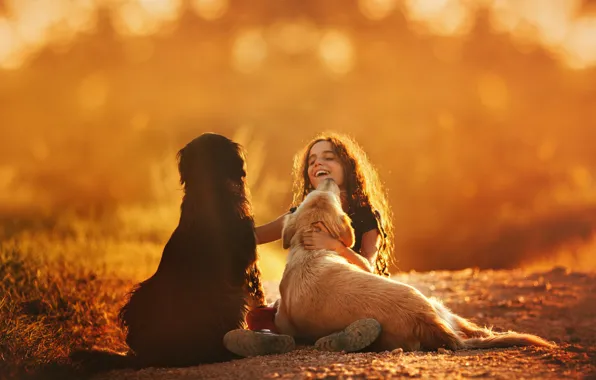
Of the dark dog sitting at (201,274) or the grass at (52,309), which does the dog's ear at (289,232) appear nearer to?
the dark dog sitting at (201,274)

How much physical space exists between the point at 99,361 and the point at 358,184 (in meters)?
3.06

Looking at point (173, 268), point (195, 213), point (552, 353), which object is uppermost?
point (195, 213)

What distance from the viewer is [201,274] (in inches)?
189

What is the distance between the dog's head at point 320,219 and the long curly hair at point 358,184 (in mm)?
1214

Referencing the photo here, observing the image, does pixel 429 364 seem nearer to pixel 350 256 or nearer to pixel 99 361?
pixel 350 256

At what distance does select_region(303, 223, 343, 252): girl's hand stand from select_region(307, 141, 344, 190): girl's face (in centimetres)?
125

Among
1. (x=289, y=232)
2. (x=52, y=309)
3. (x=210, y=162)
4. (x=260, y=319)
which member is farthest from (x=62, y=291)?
(x=289, y=232)

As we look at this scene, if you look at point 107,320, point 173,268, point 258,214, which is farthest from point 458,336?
point 258,214

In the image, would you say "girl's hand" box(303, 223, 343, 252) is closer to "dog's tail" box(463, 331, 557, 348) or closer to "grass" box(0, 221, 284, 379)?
"dog's tail" box(463, 331, 557, 348)

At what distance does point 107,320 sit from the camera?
6.83 m

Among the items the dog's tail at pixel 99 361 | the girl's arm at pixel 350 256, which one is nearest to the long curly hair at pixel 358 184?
the girl's arm at pixel 350 256

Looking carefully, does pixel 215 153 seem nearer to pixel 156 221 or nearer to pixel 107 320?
pixel 107 320

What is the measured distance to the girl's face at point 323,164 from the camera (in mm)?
6359

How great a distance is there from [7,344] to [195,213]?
1582 millimetres
